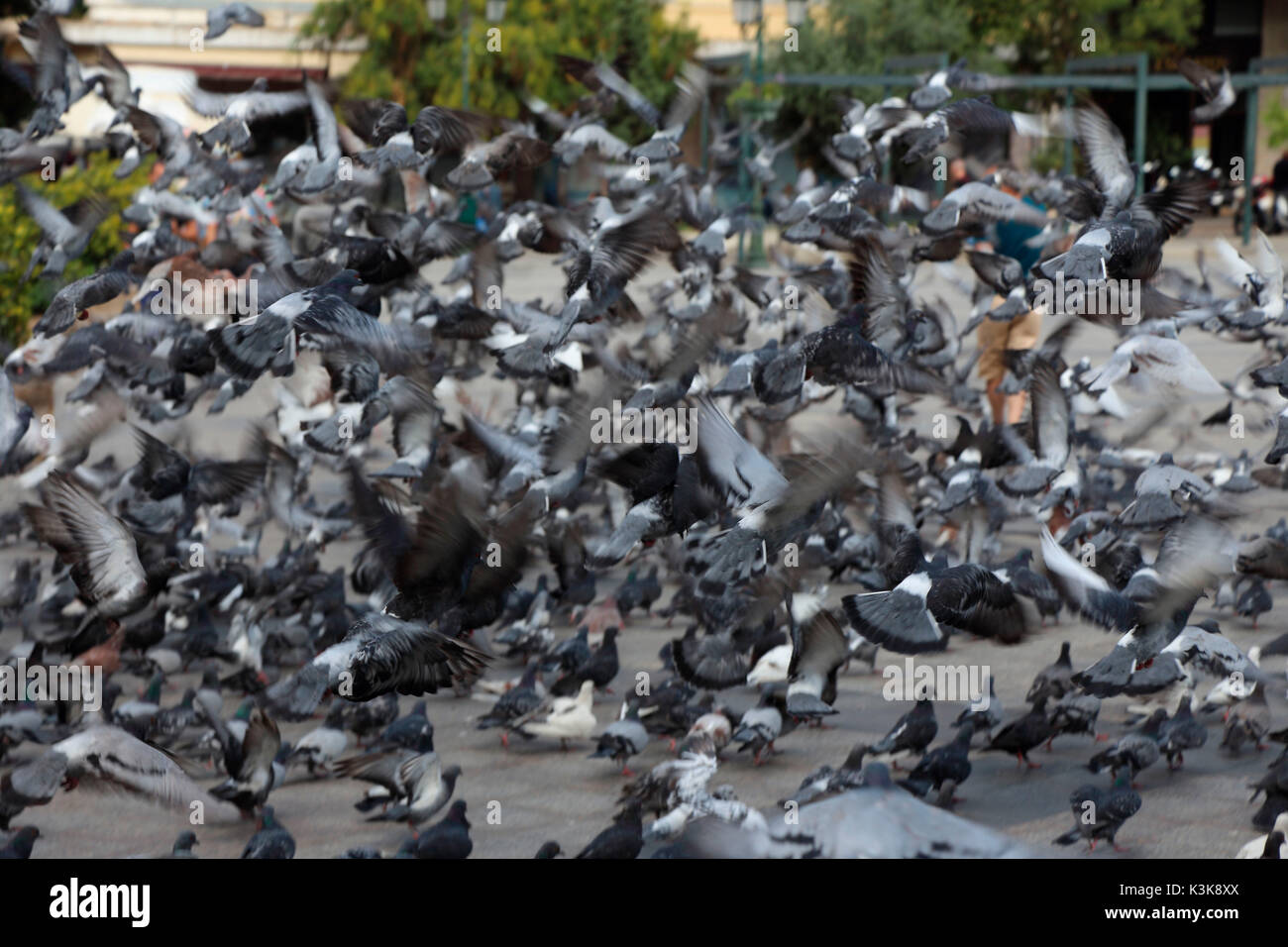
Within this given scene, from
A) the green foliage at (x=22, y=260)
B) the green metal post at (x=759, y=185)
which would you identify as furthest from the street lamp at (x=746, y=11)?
the green foliage at (x=22, y=260)

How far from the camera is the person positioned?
26.6 ft

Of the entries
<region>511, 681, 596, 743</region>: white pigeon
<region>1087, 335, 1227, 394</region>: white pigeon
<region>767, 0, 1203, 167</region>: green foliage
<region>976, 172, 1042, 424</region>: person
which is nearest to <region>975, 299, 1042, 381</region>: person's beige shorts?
<region>976, 172, 1042, 424</region>: person

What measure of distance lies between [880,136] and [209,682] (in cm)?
433

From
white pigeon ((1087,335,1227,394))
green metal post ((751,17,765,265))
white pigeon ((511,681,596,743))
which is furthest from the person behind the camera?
green metal post ((751,17,765,265))

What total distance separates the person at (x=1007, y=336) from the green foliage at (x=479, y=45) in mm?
19782

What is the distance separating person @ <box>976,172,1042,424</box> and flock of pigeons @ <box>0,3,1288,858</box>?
16 cm

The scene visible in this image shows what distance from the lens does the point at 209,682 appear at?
5.45 meters

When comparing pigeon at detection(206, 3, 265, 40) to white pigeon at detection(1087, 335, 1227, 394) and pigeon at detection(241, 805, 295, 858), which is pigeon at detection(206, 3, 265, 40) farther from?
pigeon at detection(241, 805, 295, 858)

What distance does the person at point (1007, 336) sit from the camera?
319 inches

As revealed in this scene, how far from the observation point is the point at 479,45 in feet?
94.7

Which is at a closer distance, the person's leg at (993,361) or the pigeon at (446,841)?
the pigeon at (446,841)

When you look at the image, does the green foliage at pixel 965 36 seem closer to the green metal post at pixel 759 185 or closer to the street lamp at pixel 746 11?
the green metal post at pixel 759 185
